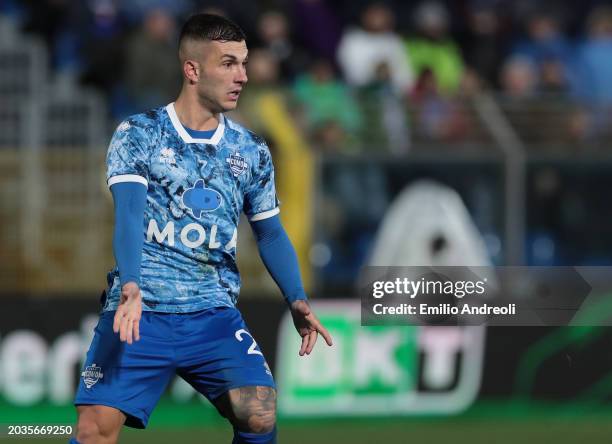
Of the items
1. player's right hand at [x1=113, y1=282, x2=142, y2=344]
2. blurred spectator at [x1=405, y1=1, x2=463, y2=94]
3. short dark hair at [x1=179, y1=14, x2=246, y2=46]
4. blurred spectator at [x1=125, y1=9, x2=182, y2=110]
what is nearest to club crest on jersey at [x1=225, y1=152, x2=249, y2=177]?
short dark hair at [x1=179, y1=14, x2=246, y2=46]

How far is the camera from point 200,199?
219 inches

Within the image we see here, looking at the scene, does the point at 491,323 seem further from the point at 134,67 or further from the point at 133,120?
the point at 133,120

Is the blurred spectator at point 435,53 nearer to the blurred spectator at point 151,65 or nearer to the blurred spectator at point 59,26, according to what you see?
the blurred spectator at point 151,65

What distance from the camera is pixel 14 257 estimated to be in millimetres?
10438

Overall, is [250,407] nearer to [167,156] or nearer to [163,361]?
[163,361]

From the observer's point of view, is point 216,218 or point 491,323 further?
point 491,323

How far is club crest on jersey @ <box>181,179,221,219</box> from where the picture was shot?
554 cm

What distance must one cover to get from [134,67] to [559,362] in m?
4.37

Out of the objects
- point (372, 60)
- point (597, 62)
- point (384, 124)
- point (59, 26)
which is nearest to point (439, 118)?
point (384, 124)

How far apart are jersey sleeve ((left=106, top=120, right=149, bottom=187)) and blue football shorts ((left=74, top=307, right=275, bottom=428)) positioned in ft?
1.80

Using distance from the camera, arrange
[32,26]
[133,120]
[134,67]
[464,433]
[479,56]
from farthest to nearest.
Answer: [479,56]
[32,26]
[134,67]
[464,433]
[133,120]

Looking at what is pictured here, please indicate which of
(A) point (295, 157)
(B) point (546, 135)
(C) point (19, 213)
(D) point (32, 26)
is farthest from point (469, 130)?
(D) point (32, 26)

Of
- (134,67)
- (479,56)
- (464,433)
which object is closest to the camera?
(464,433)

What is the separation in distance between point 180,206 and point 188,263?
0.77 ft
